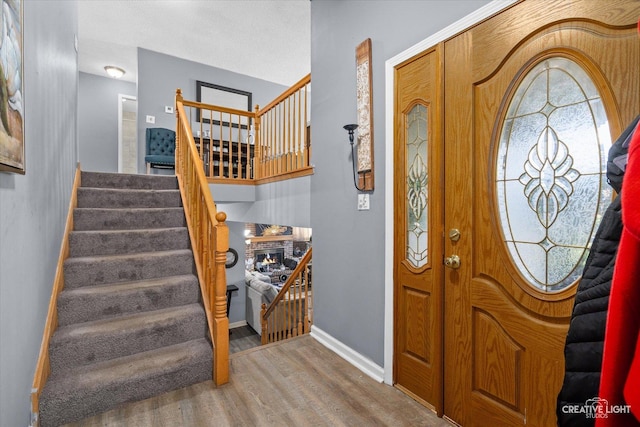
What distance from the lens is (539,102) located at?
1302mm

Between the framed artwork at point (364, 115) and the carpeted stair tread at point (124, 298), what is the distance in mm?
1582

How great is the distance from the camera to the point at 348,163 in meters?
2.34

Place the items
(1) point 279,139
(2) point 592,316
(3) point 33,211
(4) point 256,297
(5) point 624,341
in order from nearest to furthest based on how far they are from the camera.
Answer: (5) point 624,341, (2) point 592,316, (3) point 33,211, (1) point 279,139, (4) point 256,297

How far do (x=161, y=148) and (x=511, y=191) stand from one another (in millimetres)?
5196

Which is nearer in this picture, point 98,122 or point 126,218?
point 126,218

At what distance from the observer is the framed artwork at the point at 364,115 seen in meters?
2.10

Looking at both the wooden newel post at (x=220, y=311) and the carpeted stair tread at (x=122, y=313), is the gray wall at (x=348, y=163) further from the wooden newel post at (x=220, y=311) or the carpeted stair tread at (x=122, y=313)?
the carpeted stair tread at (x=122, y=313)

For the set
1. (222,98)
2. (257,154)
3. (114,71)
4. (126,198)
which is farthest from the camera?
(222,98)

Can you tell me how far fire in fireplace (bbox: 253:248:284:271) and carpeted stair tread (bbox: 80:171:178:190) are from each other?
238 inches

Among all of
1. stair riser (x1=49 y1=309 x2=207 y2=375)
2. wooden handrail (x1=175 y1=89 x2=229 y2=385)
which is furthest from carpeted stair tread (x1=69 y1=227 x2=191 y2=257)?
stair riser (x1=49 y1=309 x2=207 y2=375)

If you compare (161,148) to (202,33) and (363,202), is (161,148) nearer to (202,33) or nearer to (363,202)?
(202,33)

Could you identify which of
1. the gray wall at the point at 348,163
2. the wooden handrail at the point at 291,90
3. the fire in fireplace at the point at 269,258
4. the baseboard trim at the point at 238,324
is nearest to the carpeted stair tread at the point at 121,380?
the gray wall at the point at 348,163

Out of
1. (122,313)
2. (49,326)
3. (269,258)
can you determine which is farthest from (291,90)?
(269,258)

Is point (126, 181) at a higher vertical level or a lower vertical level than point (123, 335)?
higher
